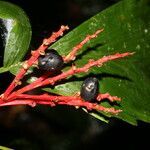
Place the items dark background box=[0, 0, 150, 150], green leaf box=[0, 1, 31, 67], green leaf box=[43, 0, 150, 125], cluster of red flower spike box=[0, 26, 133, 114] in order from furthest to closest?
dark background box=[0, 0, 150, 150]
green leaf box=[43, 0, 150, 125]
green leaf box=[0, 1, 31, 67]
cluster of red flower spike box=[0, 26, 133, 114]

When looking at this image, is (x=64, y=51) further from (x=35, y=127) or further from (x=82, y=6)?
(x=82, y=6)

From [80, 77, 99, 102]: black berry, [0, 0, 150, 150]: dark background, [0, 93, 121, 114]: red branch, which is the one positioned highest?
[0, 0, 150, 150]: dark background

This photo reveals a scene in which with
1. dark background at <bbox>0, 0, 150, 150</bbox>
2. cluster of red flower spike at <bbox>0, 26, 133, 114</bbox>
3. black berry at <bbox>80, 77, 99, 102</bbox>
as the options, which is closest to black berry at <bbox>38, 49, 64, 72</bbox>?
A: cluster of red flower spike at <bbox>0, 26, 133, 114</bbox>

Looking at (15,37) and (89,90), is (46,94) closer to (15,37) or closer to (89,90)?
(89,90)

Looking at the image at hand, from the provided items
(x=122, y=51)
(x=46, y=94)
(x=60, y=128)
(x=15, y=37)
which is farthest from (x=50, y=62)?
(x=60, y=128)

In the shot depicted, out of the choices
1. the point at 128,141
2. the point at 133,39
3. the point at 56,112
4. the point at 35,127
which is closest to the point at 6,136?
the point at 56,112

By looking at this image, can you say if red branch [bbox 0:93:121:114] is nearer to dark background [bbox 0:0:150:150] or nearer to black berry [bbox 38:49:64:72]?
black berry [bbox 38:49:64:72]
